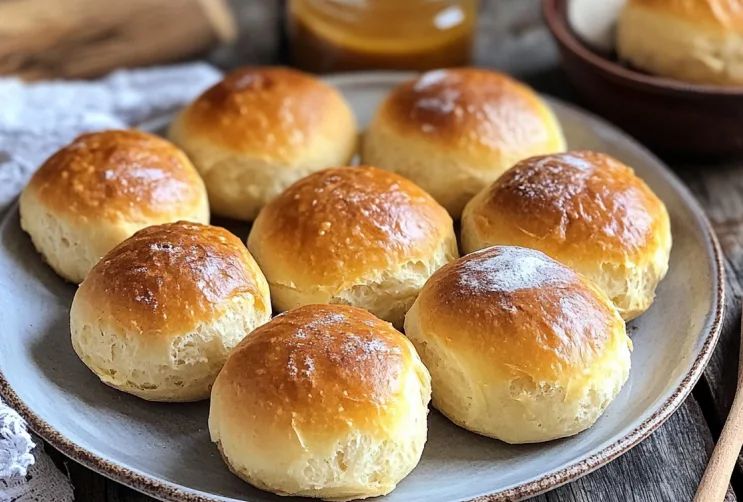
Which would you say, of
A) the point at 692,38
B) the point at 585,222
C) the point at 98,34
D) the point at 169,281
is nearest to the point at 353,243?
the point at 169,281

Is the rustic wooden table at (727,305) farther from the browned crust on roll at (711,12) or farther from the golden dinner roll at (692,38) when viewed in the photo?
the browned crust on roll at (711,12)

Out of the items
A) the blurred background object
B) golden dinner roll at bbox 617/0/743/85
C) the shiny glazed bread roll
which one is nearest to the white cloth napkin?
the blurred background object

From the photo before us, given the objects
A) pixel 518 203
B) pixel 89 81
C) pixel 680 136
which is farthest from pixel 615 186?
pixel 89 81

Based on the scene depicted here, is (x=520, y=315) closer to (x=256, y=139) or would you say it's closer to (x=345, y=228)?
(x=345, y=228)

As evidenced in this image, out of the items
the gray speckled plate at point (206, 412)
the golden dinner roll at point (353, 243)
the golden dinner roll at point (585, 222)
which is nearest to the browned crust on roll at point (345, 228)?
the golden dinner roll at point (353, 243)

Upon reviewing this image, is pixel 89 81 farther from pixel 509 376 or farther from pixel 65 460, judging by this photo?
pixel 509 376

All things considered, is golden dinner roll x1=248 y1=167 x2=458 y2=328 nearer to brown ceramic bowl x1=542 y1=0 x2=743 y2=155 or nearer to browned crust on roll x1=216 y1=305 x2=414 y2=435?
browned crust on roll x1=216 y1=305 x2=414 y2=435
